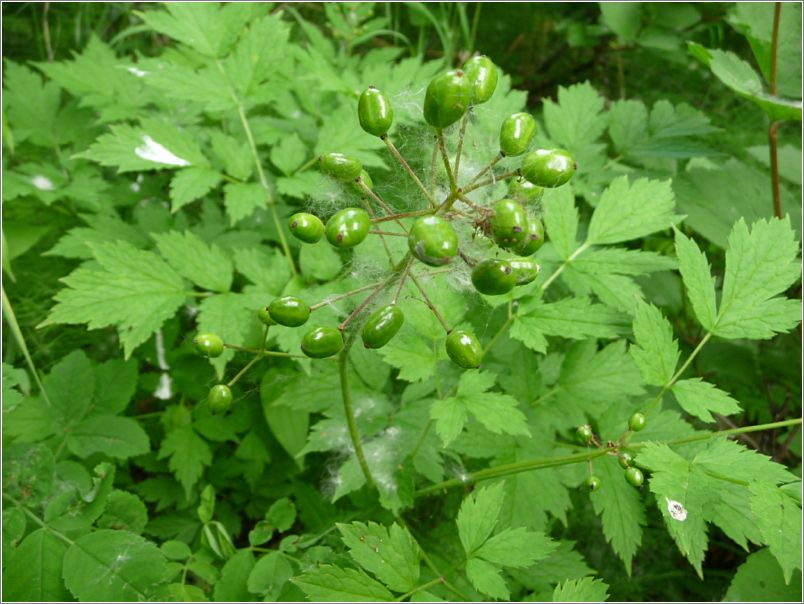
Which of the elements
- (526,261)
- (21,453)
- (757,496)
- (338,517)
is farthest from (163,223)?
(757,496)

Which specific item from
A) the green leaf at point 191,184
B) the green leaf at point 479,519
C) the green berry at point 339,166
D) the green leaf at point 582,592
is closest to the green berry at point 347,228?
the green berry at point 339,166

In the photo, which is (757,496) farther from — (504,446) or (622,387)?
(504,446)

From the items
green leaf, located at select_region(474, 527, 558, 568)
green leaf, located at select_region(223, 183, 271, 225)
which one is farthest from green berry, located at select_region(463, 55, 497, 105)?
green leaf, located at select_region(223, 183, 271, 225)

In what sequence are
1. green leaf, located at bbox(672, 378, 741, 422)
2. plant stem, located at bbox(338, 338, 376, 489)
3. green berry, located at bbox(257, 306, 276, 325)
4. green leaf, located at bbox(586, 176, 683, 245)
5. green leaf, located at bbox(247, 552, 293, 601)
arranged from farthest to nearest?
1. green leaf, located at bbox(586, 176, 683, 245)
2. green leaf, located at bbox(247, 552, 293, 601)
3. green leaf, located at bbox(672, 378, 741, 422)
4. plant stem, located at bbox(338, 338, 376, 489)
5. green berry, located at bbox(257, 306, 276, 325)

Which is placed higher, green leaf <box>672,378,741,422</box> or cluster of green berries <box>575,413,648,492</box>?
green leaf <box>672,378,741,422</box>

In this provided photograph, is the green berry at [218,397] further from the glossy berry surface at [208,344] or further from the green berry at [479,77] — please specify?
the green berry at [479,77]

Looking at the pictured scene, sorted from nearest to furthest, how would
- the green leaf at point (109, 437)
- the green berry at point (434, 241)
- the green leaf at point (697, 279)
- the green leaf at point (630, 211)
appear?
the green berry at point (434, 241) < the green leaf at point (697, 279) < the green leaf at point (630, 211) < the green leaf at point (109, 437)

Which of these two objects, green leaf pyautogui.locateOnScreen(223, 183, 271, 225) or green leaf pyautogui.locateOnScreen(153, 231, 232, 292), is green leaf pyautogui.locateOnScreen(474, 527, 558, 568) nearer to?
green leaf pyautogui.locateOnScreen(153, 231, 232, 292)
